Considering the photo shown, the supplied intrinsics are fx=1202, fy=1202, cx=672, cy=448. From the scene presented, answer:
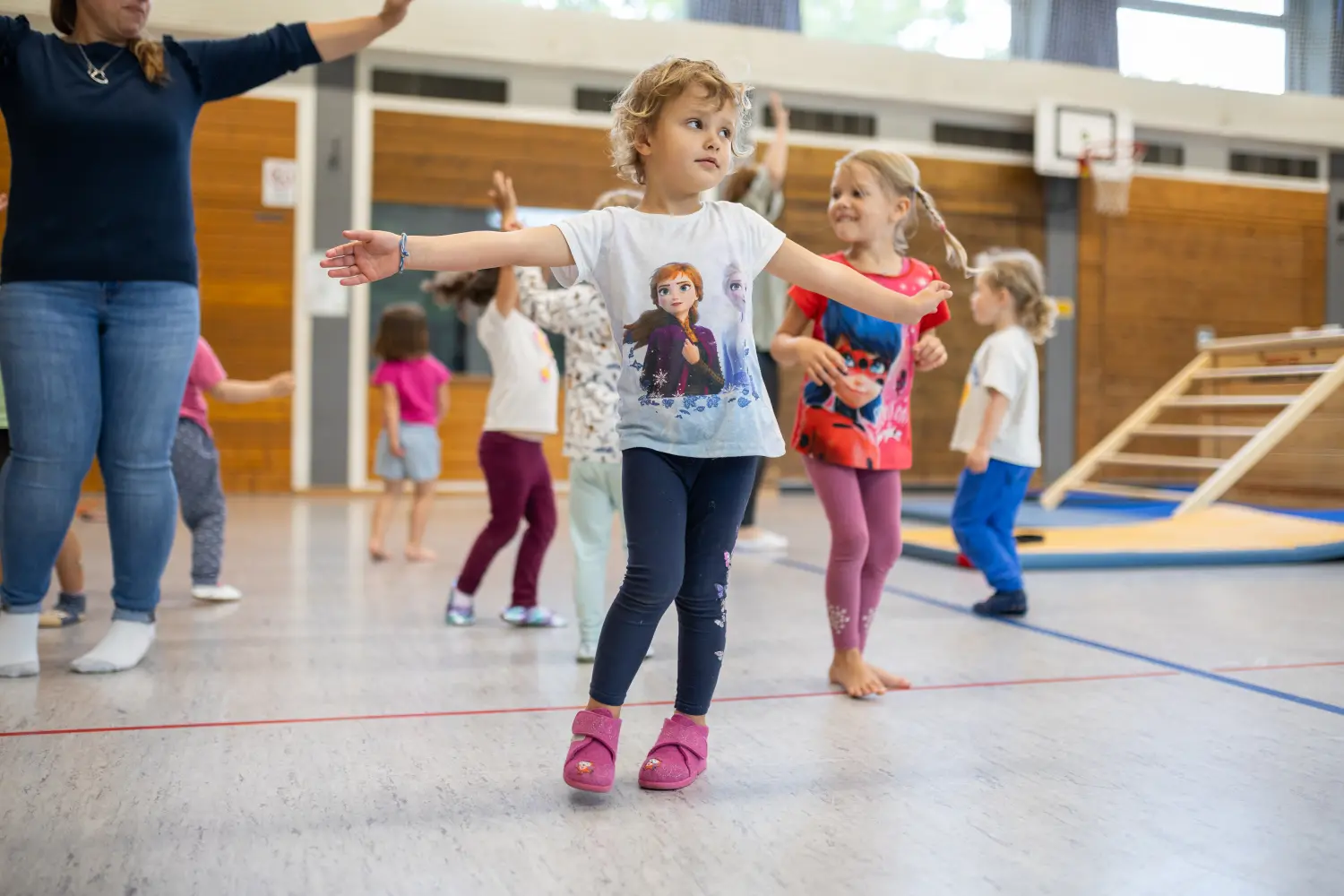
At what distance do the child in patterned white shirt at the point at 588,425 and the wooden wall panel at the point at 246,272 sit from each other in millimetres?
5237

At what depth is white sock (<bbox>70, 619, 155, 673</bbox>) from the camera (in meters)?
2.27

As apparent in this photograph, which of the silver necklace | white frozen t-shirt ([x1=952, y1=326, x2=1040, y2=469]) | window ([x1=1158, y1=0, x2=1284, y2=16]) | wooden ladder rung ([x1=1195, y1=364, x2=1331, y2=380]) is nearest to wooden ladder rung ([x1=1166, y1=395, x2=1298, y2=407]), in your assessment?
wooden ladder rung ([x1=1195, y1=364, x2=1331, y2=380])

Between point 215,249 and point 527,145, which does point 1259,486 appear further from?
point 215,249

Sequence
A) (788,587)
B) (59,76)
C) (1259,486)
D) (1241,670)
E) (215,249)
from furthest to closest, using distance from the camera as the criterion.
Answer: (215,249) → (1259,486) → (788,587) → (1241,670) → (59,76)

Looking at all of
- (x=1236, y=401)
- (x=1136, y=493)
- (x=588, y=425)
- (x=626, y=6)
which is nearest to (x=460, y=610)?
(x=588, y=425)

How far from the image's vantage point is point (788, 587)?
3.62 meters

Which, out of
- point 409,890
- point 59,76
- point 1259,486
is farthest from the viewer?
point 1259,486

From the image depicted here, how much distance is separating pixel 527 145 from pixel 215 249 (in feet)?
6.77

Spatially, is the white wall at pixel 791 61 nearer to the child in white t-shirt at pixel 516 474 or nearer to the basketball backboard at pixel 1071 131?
the basketball backboard at pixel 1071 131

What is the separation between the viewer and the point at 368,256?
1.46 meters

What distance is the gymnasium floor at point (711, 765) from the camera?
130cm

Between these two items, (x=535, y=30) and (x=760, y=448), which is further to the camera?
(x=535, y=30)

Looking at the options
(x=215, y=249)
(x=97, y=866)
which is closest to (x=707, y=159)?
(x=97, y=866)

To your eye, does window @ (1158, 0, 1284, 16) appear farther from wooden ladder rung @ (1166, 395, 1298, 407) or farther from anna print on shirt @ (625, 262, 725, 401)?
anna print on shirt @ (625, 262, 725, 401)
